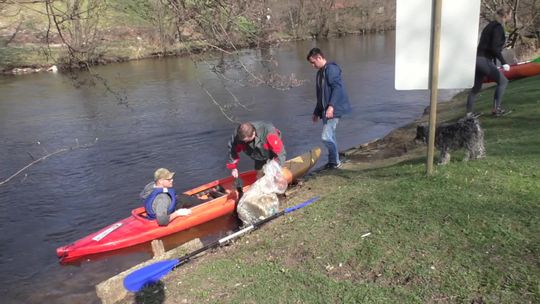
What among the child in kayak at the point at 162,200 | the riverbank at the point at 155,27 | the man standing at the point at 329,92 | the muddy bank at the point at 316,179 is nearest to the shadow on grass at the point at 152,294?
the muddy bank at the point at 316,179

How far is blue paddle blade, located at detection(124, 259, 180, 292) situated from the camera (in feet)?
15.3

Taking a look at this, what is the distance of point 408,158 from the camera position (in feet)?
24.2

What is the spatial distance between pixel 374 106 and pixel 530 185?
37.2 ft

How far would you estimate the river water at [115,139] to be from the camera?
6781 mm

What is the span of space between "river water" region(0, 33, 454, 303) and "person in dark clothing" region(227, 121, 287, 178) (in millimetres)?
460

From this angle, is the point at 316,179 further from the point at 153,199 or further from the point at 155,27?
the point at 155,27

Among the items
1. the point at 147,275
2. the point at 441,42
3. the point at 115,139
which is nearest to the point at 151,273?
the point at 147,275

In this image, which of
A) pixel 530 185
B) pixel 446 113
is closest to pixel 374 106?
pixel 446 113

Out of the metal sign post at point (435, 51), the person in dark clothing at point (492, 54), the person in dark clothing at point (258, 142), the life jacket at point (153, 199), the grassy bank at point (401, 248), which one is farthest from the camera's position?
the person in dark clothing at point (492, 54)

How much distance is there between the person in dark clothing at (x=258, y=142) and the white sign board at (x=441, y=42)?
2.31 metres

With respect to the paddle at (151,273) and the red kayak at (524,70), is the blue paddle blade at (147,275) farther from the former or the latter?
the red kayak at (524,70)

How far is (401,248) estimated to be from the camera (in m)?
3.97

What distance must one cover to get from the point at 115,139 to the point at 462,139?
1011 centimetres

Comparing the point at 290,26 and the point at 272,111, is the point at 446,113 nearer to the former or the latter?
the point at 272,111
